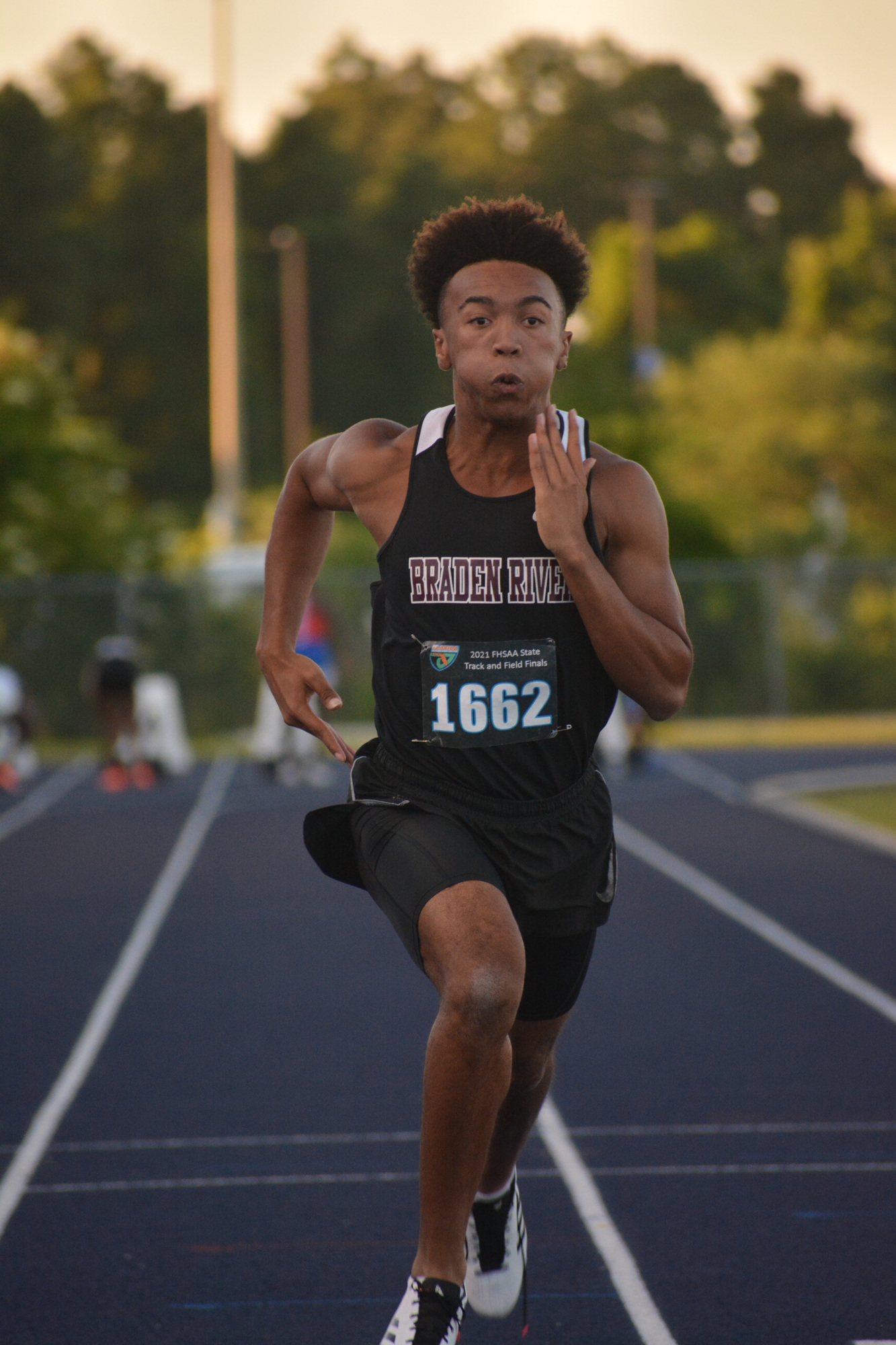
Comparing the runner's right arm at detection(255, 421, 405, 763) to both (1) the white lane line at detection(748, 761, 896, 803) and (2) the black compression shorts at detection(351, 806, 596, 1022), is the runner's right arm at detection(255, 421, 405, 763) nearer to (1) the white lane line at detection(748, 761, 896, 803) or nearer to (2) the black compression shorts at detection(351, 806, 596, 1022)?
(2) the black compression shorts at detection(351, 806, 596, 1022)

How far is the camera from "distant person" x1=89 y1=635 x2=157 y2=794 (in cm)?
2044

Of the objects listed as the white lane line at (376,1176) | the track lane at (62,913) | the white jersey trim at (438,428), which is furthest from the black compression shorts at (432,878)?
the track lane at (62,913)

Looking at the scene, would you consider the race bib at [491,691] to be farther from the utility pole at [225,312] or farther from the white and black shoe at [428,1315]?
the utility pole at [225,312]

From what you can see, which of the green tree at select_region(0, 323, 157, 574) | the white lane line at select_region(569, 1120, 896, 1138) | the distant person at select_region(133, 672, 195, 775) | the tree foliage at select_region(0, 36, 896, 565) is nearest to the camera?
the white lane line at select_region(569, 1120, 896, 1138)

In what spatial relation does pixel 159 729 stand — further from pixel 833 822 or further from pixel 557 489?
pixel 557 489

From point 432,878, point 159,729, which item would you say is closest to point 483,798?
point 432,878

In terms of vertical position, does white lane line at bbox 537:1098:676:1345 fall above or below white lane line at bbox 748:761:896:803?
above

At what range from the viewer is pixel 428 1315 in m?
3.54

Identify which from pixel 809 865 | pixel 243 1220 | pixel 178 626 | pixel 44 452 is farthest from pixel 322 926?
pixel 44 452

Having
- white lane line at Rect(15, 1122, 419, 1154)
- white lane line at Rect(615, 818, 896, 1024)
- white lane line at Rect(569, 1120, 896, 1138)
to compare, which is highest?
white lane line at Rect(15, 1122, 419, 1154)

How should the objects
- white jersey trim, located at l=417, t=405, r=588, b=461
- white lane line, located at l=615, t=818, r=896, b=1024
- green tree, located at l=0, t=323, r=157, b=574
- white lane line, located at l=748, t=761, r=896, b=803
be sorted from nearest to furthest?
white jersey trim, located at l=417, t=405, r=588, b=461 → white lane line, located at l=615, t=818, r=896, b=1024 → white lane line, located at l=748, t=761, r=896, b=803 → green tree, located at l=0, t=323, r=157, b=574

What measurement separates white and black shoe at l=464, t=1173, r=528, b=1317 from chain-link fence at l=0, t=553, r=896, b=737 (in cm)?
2125

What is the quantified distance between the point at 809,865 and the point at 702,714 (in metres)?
16.0

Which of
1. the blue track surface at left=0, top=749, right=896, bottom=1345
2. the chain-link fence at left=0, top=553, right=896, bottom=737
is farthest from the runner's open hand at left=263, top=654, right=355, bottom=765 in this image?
the chain-link fence at left=0, top=553, right=896, bottom=737
